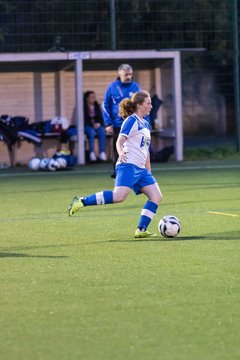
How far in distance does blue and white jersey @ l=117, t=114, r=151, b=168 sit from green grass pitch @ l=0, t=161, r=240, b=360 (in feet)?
2.65

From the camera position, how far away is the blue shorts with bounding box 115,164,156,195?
11.1m

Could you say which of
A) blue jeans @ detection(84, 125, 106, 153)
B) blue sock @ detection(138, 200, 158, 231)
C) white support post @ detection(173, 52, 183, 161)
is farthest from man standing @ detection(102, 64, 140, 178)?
white support post @ detection(173, 52, 183, 161)

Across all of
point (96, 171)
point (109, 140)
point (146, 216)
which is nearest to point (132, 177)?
point (146, 216)

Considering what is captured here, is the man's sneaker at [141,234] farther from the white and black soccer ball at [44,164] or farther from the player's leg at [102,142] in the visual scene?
the player's leg at [102,142]

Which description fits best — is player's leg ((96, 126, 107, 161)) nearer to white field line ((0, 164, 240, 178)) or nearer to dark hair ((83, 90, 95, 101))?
dark hair ((83, 90, 95, 101))

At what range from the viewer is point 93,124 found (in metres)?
24.4

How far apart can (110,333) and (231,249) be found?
3.73m

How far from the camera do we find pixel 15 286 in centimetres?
807

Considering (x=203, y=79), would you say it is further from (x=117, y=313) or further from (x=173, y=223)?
(x=117, y=313)

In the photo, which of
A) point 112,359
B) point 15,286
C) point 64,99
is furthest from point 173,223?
point 64,99

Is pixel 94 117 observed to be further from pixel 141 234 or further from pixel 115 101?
pixel 141 234

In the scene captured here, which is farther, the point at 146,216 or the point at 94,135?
the point at 94,135

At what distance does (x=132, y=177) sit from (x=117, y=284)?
318 centimetres

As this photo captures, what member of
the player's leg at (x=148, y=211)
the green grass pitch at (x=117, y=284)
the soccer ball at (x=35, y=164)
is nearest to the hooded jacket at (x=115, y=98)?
the green grass pitch at (x=117, y=284)
